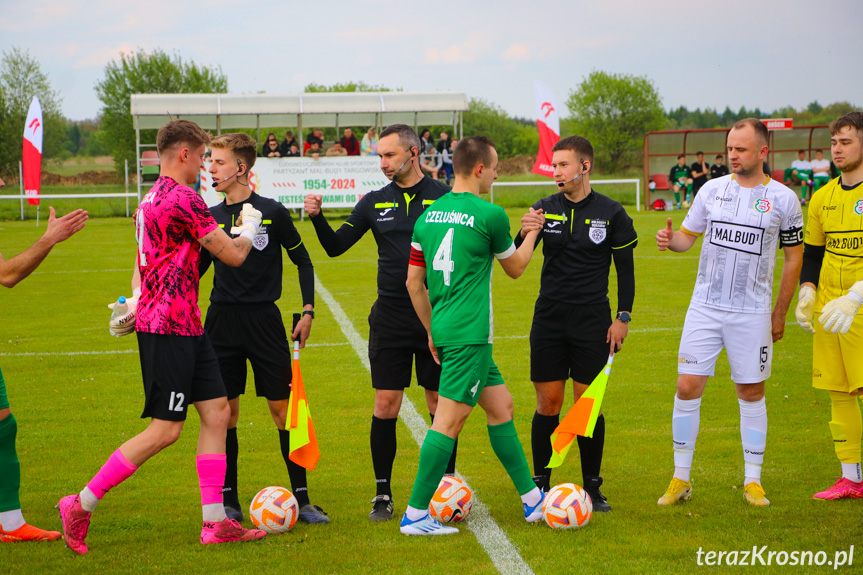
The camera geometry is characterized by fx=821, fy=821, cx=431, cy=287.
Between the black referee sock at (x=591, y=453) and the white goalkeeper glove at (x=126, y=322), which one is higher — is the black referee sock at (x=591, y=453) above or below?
below

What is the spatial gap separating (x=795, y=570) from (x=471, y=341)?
2.04 meters

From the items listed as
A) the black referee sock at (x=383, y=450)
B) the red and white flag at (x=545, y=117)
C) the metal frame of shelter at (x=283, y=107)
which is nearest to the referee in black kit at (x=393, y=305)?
the black referee sock at (x=383, y=450)

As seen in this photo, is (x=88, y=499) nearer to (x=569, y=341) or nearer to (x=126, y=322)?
(x=126, y=322)

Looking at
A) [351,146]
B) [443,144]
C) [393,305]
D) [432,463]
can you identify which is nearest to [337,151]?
[351,146]

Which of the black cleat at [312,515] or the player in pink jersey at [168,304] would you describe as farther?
the black cleat at [312,515]

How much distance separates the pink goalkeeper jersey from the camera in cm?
441

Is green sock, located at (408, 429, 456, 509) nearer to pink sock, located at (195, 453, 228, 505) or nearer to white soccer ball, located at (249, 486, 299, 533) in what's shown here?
white soccer ball, located at (249, 486, 299, 533)

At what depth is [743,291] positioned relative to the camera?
5242mm

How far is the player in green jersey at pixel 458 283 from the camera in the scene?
15.1 ft

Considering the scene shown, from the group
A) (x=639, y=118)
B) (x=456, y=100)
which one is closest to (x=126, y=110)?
(x=456, y=100)

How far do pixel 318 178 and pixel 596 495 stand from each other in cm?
2357

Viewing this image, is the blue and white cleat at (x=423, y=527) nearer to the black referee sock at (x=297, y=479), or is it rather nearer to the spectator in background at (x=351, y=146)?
the black referee sock at (x=297, y=479)

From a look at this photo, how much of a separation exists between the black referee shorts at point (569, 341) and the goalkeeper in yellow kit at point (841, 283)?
50.5 inches

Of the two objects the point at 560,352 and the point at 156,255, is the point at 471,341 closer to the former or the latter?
the point at 560,352
